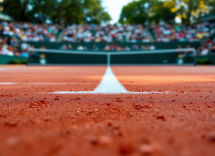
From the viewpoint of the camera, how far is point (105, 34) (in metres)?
23.4

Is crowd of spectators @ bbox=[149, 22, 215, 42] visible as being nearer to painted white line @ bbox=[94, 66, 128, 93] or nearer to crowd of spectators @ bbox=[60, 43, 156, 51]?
crowd of spectators @ bbox=[60, 43, 156, 51]

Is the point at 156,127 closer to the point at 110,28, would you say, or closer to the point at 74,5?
the point at 110,28

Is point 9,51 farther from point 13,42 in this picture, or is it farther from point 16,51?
point 13,42

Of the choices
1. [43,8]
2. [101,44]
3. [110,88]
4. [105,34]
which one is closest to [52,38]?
[101,44]

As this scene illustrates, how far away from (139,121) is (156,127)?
0.60 feet

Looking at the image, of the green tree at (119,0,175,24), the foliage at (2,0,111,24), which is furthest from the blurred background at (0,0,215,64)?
the green tree at (119,0,175,24)

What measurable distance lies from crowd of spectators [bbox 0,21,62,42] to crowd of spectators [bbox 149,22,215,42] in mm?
10705

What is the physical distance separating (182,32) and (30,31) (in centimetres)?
1527

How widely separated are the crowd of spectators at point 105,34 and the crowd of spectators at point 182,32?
1.51m

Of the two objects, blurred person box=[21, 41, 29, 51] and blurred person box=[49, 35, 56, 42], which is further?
blurred person box=[49, 35, 56, 42]

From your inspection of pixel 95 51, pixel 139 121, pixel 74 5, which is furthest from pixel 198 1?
pixel 139 121

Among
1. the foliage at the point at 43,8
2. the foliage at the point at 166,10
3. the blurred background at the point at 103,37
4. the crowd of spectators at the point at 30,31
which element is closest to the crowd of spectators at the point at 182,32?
the blurred background at the point at 103,37

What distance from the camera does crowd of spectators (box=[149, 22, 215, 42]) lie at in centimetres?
2222

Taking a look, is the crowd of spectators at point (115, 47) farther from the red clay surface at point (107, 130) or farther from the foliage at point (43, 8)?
the red clay surface at point (107, 130)
